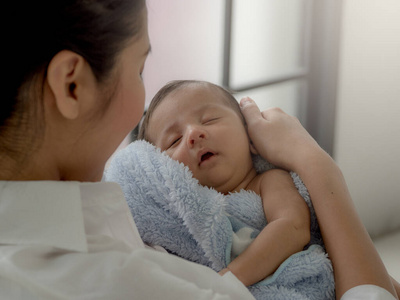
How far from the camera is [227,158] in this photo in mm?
1113

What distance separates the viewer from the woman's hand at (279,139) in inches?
41.9

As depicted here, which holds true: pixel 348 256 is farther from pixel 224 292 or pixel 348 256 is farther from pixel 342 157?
pixel 342 157

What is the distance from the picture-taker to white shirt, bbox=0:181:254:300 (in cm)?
61

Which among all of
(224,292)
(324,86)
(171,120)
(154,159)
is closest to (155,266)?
(224,292)

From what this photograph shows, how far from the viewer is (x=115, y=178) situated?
3.67 ft

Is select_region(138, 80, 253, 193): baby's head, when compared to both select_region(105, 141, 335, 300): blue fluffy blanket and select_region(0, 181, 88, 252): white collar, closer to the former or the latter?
select_region(105, 141, 335, 300): blue fluffy blanket

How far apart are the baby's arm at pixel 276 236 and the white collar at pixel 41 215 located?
0.35m

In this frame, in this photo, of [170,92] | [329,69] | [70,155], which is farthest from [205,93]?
[329,69]

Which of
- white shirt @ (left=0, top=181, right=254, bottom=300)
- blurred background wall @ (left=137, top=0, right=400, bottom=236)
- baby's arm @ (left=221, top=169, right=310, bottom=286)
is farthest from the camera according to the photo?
blurred background wall @ (left=137, top=0, right=400, bottom=236)

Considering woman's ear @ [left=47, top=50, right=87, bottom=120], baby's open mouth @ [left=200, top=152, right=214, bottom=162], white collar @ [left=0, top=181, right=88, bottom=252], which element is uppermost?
woman's ear @ [left=47, top=50, right=87, bottom=120]

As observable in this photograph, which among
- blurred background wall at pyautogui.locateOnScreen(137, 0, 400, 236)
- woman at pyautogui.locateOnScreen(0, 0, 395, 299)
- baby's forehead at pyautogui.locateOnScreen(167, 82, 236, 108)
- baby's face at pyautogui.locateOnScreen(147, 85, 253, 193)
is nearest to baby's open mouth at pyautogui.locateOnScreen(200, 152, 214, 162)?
baby's face at pyautogui.locateOnScreen(147, 85, 253, 193)

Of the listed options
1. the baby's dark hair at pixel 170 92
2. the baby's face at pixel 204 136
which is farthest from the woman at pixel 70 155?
the baby's dark hair at pixel 170 92

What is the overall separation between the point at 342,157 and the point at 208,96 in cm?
135

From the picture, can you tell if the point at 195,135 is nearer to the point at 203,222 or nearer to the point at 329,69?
the point at 203,222
